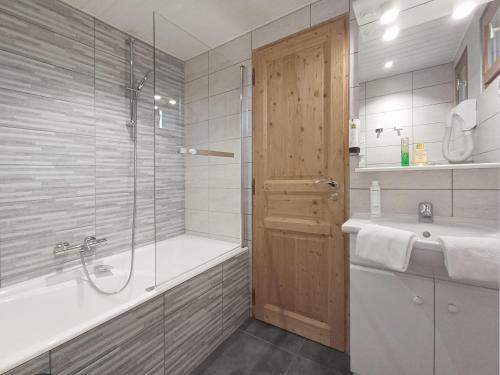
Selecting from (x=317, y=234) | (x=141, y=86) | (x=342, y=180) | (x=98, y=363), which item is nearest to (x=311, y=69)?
(x=342, y=180)

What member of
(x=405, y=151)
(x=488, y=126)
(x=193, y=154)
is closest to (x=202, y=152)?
(x=193, y=154)

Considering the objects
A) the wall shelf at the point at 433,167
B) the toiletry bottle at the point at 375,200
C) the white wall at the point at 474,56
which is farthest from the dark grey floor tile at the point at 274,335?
the white wall at the point at 474,56

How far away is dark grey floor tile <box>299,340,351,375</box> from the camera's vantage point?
1.44 meters

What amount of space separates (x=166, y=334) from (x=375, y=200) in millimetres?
1403

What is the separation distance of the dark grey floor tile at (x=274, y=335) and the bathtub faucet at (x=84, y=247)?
1.29 meters

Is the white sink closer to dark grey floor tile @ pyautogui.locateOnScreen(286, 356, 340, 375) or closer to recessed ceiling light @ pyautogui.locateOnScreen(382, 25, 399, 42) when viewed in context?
dark grey floor tile @ pyautogui.locateOnScreen(286, 356, 340, 375)

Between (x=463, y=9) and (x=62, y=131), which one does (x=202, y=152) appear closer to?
(x=62, y=131)

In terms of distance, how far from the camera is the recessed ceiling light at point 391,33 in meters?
1.37

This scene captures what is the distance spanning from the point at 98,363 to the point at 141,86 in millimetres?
1920

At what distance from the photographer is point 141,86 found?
1989mm

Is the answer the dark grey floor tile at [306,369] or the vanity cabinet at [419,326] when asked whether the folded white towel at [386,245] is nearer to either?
the vanity cabinet at [419,326]

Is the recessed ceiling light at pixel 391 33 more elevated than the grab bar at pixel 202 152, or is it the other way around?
the recessed ceiling light at pixel 391 33

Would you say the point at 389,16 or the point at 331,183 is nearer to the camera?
the point at 389,16

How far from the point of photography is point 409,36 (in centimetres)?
133
